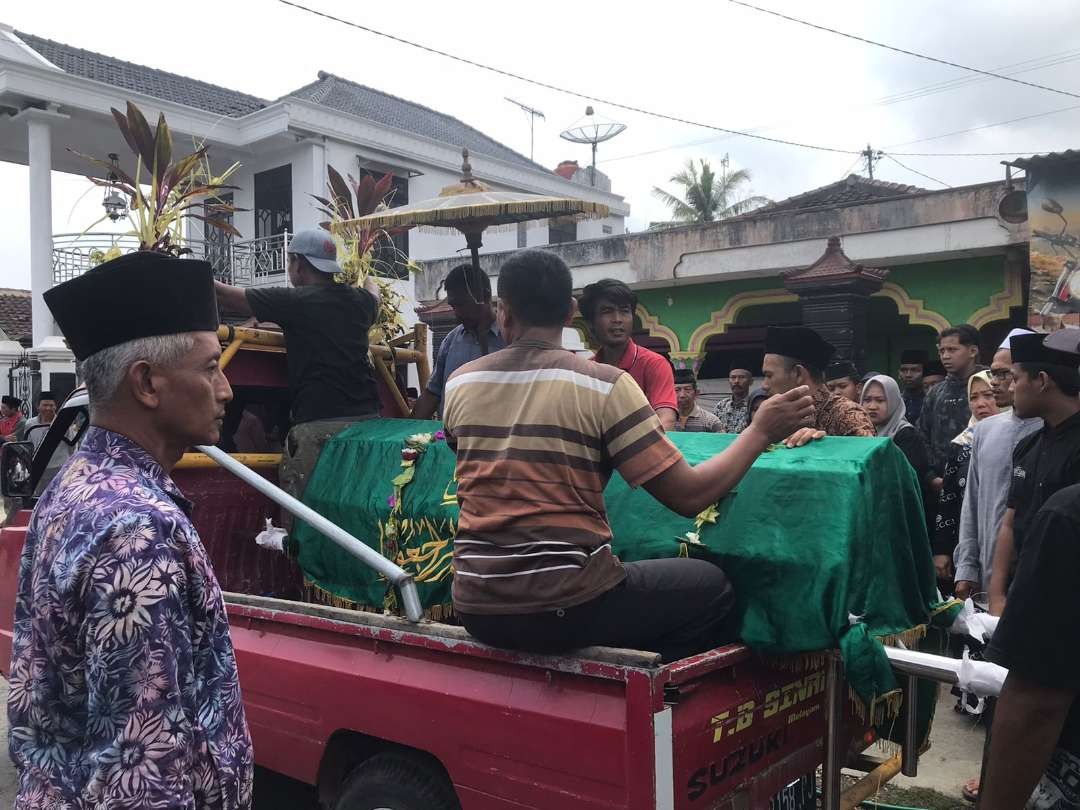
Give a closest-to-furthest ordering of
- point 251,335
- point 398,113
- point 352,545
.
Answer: point 352,545
point 251,335
point 398,113

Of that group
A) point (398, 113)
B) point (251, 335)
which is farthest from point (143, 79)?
point (251, 335)

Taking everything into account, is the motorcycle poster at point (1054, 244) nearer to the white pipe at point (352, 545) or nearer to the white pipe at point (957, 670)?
the white pipe at point (957, 670)

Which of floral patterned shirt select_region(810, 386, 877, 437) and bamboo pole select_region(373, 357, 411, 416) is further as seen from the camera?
bamboo pole select_region(373, 357, 411, 416)

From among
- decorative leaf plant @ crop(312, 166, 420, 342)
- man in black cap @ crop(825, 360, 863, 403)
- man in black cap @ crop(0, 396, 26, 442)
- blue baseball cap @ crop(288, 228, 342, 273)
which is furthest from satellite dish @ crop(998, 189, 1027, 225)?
man in black cap @ crop(0, 396, 26, 442)

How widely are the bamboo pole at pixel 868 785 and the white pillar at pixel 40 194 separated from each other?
15715 millimetres

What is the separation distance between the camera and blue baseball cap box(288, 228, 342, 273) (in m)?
4.27

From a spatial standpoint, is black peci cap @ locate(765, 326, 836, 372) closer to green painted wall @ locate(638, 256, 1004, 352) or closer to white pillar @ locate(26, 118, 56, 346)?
green painted wall @ locate(638, 256, 1004, 352)

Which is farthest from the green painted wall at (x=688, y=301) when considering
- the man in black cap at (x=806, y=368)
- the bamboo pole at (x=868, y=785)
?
the bamboo pole at (x=868, y=785)

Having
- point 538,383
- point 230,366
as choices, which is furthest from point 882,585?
point 230,366

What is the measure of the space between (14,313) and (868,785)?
29273mm

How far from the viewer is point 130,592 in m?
1.42

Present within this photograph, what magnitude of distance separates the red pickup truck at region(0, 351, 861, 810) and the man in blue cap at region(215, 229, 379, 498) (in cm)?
90

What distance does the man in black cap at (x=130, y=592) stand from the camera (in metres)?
1.40

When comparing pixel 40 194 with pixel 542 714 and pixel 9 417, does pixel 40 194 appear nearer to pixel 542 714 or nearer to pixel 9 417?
pixel 9 417
